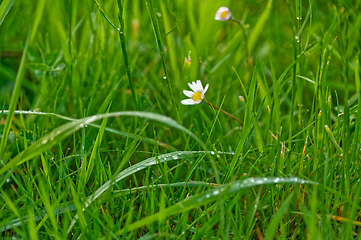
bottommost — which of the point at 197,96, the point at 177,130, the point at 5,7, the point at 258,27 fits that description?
the point at 177,130

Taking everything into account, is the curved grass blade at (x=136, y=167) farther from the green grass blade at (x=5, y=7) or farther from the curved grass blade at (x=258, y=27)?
the curved grass blade at (x=258, y=27)

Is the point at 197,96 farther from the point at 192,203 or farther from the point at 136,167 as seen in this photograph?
the point at 192,203

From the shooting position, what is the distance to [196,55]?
169cm

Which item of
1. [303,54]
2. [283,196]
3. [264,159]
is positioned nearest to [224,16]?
[303,54]

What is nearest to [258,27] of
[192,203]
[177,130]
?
[177,130]

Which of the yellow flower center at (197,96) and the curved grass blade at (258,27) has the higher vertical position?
the curved grass blade at (258,27)

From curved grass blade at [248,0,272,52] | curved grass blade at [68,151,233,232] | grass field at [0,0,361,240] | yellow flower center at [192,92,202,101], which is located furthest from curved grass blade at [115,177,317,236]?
curved grass blade at [248,0,272,52]

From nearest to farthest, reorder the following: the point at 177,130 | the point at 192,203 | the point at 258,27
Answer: the point at 192,203 → the point at 177,130 → the point at 258,27

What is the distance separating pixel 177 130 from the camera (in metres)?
1.38

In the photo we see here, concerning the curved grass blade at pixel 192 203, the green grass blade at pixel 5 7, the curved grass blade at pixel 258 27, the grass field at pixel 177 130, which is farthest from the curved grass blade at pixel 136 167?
the curved grass blade at pixel 258 27

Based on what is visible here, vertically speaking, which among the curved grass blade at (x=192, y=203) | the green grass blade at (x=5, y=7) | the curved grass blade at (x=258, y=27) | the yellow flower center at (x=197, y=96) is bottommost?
the curved grass blade at (x=192, y=203)

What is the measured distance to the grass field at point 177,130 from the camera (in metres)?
0.85

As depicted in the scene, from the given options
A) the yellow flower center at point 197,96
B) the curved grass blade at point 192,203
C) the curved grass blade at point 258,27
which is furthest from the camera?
the curved grass blade at point 258,27

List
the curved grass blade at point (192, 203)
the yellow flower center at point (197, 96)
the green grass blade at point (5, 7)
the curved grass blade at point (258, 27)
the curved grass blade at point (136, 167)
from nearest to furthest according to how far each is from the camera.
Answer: the curved grass blade at point (192, 203) < the curved grass blade at point (136, 167) < the green grass blade at point (5, 7) < the yellow flower center at point (197, 96) < the curved grass blade at point (258, 27)
